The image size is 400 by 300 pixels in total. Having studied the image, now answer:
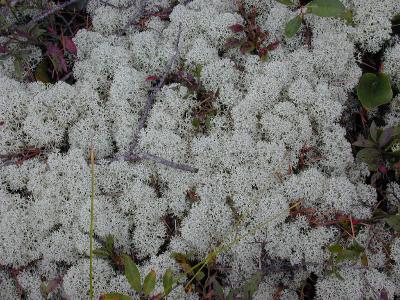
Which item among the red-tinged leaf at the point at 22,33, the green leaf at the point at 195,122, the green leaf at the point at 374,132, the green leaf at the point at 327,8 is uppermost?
the red-tinged leaf at the point at 22,33

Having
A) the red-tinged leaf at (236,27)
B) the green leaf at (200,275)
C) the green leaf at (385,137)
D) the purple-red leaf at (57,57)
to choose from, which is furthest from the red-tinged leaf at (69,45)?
the green leaf at (385,137)

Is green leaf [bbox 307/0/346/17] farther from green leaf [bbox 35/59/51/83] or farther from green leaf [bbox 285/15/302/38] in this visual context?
green leaf [bbox 35/59/51/83]

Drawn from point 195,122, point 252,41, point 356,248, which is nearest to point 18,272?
point 195,122

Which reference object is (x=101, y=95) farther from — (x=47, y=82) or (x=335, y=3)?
(x=335, y=3)

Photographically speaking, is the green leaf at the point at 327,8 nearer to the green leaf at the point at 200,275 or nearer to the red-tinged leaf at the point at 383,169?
the red-tinged leaf at the point at 383,169

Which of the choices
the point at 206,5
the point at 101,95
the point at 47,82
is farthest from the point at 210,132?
the point at 47,82

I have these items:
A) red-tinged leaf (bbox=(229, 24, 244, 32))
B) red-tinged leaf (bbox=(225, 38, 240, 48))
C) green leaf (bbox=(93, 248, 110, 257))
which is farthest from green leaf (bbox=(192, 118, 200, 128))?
green leaf (bbox=(93, 248, 110, 257))
